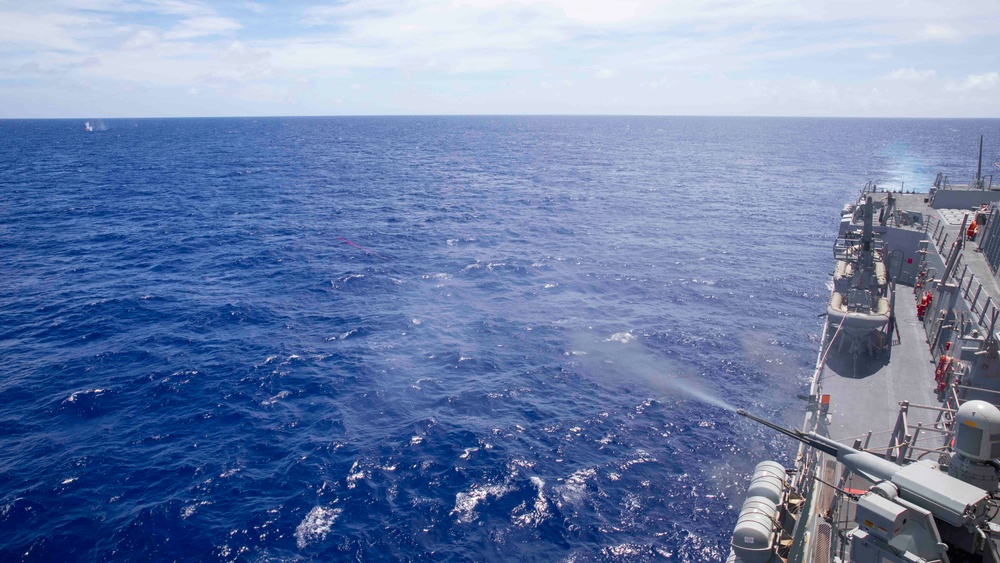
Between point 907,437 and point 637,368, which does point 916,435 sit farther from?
point 637,368

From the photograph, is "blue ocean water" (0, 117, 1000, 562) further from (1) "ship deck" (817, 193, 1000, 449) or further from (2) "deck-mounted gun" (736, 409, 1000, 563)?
(2) "deck-mounted gun" (736, 409, 1000, 563)

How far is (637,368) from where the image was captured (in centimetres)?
4381

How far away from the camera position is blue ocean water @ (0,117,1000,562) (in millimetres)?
28156

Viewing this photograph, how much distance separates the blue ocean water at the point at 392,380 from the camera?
28156 mm

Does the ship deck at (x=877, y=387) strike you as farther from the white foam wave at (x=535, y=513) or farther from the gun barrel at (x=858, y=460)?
the white foam wave at (x=535, y=513)

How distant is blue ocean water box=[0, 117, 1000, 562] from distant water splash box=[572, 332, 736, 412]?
209mm

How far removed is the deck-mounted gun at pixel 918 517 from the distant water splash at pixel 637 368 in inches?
908

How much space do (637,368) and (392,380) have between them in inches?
733

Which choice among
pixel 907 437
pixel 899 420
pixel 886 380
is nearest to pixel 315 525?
pixel 907 437

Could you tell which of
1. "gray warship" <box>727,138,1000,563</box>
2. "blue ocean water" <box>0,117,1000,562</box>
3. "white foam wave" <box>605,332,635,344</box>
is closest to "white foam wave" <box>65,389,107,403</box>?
"blue ocean water" <box>0,117,1000,562</box>

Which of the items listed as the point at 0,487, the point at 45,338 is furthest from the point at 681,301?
the point at 45,338

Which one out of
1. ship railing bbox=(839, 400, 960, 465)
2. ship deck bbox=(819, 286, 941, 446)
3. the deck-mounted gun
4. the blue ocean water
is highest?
the deck-mounted gun

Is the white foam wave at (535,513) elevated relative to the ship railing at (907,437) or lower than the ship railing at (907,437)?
lower

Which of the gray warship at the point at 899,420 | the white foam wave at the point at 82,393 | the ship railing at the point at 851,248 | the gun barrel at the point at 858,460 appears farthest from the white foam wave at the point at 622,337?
the white foam wave at the point at 82,393
